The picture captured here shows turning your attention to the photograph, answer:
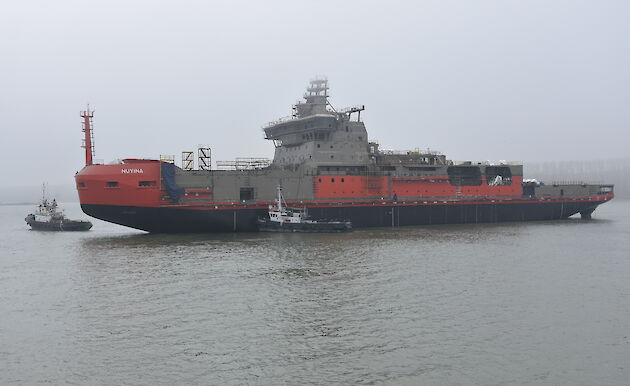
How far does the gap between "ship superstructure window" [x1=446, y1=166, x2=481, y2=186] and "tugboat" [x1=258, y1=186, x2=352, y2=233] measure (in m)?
16.1

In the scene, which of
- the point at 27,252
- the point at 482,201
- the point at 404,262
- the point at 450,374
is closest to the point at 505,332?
the point at 450,374

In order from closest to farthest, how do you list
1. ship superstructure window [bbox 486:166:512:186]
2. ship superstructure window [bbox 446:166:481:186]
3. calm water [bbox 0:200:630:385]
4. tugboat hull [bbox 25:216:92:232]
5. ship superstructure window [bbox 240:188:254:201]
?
calm water [bbox 0:200:630:385], ship superstructure window [bbox 240:188:254:201], ship superstructure window [bbox 446:166:481:186], ship superstructure window [bbox 486:166:512:186], tugboat hull [bbox 25:216:92:232]

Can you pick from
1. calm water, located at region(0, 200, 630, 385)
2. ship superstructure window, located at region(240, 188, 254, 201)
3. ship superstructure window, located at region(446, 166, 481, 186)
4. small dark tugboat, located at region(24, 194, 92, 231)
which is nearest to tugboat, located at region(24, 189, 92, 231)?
small dark tugboat, located at region(24, 194, 92, 231)

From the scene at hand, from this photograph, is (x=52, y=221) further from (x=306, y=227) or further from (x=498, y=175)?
(x=498, y=175)

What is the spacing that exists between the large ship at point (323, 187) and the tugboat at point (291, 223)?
1.00 metres

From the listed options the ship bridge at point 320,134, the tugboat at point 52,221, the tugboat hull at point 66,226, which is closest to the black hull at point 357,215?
the ship bridge at point 320,134

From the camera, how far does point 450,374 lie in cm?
1282

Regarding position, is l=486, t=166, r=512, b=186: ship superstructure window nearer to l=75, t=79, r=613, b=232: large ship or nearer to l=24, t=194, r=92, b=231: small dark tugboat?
l=75, t=79, r=613, b=232: large ship

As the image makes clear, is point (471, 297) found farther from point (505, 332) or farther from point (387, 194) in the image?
point (387, 194)

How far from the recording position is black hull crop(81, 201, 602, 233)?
131 feet

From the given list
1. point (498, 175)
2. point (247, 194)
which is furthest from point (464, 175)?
point (247, 194)

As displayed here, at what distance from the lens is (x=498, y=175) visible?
55.2m

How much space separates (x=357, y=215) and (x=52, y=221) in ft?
116

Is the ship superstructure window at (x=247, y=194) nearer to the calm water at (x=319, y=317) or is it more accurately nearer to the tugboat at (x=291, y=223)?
the tugboat at (x=291, y=223)
